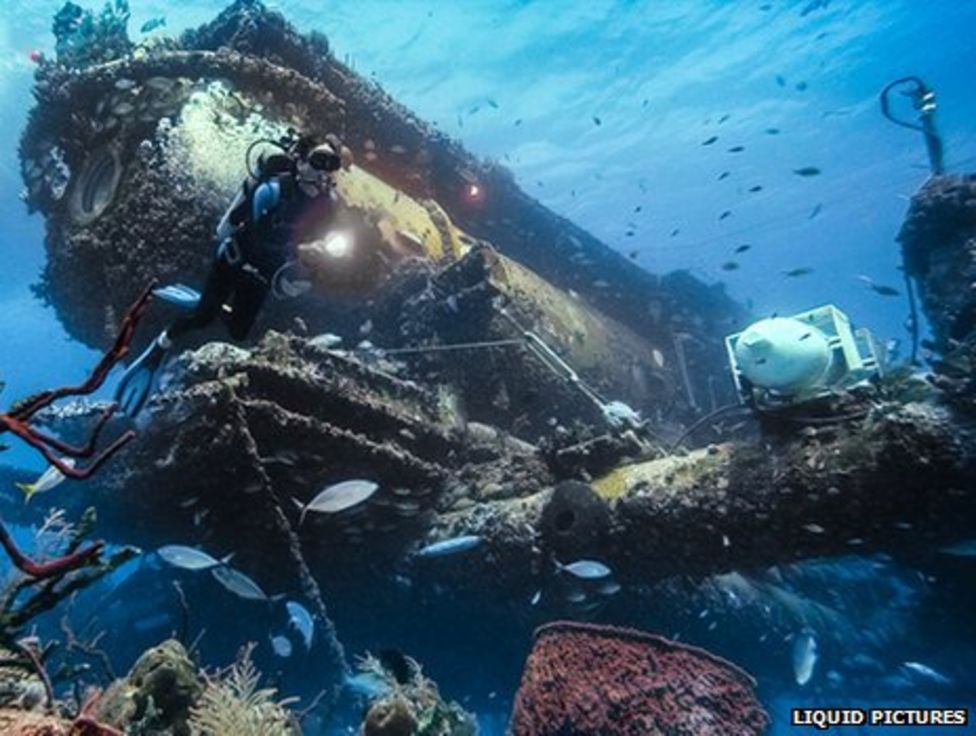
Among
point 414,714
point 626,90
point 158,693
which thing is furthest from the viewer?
point 626,90

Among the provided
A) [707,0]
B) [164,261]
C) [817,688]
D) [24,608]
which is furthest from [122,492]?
[707,0]

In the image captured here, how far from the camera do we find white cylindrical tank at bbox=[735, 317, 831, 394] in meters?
5.88

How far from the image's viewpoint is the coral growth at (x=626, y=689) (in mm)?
4648

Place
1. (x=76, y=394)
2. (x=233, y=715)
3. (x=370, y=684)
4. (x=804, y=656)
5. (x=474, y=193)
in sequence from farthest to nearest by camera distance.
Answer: (x=474, y=193), (x=804, y=656), (x=370, y=684), (x=233, y=715), (x=76, y=394)

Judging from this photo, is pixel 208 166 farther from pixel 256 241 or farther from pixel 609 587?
pixel 609 587

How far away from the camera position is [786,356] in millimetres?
5871

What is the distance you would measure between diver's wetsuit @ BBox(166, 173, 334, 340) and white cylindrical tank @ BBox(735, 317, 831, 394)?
429 cm

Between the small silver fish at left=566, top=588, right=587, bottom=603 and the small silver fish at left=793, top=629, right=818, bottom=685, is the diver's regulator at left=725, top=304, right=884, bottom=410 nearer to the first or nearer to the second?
the small silver fish at left=566, top=588, right=587, bottom=603

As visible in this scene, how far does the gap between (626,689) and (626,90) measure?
33.6 metres

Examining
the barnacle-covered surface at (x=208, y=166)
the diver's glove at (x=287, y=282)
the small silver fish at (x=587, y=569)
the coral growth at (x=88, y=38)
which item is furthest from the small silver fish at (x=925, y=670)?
the coral growth at (x=88, y=38)

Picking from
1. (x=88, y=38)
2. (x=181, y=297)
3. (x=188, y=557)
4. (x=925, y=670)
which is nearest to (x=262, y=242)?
(x=181, y=297)

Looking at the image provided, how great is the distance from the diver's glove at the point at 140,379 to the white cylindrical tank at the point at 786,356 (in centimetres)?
598

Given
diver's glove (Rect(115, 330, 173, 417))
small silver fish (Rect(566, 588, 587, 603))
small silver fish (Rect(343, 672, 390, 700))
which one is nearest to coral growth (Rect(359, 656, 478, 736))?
small silver fish (Rect(343, 672, 390, 700))

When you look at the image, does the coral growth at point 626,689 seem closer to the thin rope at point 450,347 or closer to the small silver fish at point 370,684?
the small silver fish at point 370,684
